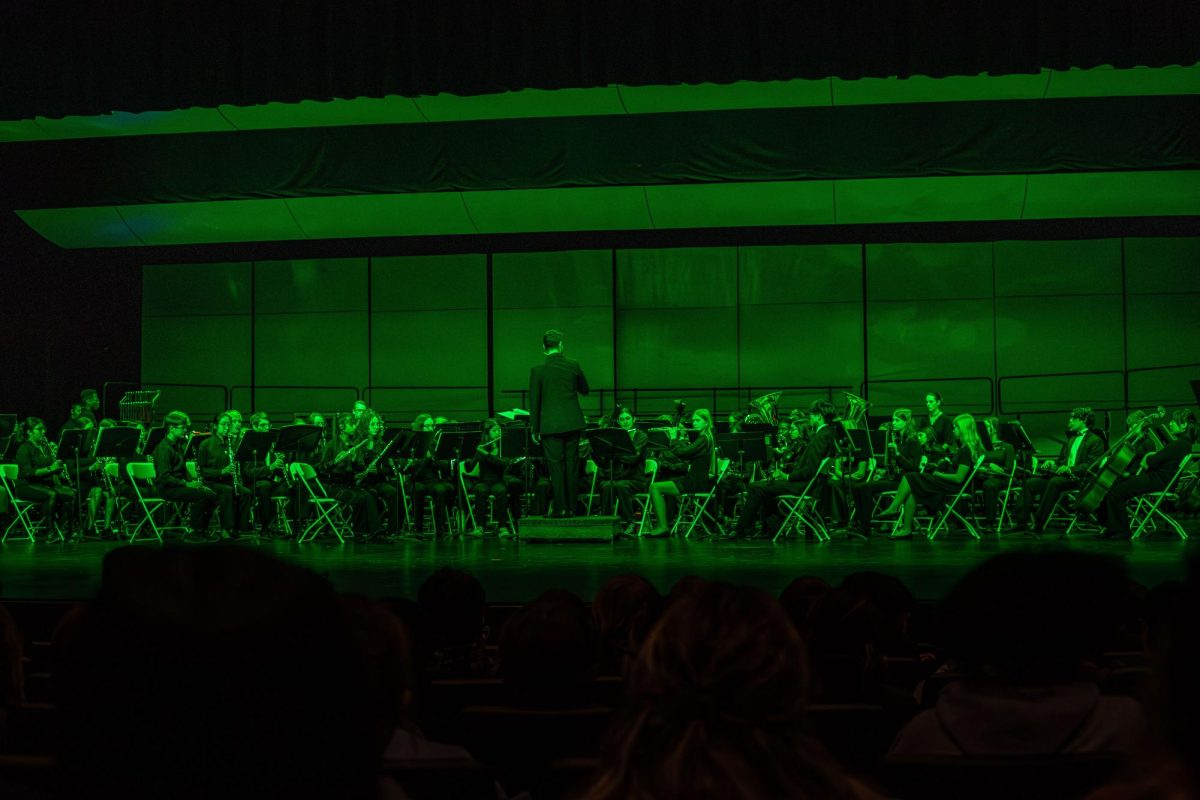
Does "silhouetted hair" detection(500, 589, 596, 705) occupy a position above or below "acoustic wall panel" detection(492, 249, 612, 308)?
below

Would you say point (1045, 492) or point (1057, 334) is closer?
point (1045, 492)

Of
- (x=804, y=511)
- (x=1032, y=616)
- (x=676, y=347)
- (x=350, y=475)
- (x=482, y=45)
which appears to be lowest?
(x=804, y=511)

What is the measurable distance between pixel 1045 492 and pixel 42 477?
983 centimetres

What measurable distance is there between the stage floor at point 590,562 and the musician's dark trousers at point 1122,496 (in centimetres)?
28

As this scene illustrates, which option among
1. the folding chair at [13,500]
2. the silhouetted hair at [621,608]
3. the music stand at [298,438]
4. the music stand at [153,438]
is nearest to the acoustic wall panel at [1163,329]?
the music stand at [298,438]

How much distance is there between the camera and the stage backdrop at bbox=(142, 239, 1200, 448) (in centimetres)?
1623

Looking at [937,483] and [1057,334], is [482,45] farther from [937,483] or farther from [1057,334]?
[1057,334]

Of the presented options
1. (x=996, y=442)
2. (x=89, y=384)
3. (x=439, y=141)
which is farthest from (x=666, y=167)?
(x=89, y=384)

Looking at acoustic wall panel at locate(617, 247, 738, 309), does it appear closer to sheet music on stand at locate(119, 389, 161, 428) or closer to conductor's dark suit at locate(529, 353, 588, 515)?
sheet music on stand at locate(119, 389, 161, 428)

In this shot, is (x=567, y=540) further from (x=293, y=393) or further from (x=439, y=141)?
(x=293, y=393)

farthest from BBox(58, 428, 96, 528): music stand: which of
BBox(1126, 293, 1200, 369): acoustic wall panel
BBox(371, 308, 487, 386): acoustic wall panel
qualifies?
A: BBox(1126, 293, 1200, 369): acoustic wall panel

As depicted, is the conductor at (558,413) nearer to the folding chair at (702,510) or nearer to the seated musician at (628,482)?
the seated musician at (628,482)

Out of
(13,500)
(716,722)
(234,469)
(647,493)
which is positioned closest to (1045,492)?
(647,493)

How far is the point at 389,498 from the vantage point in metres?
11.8
